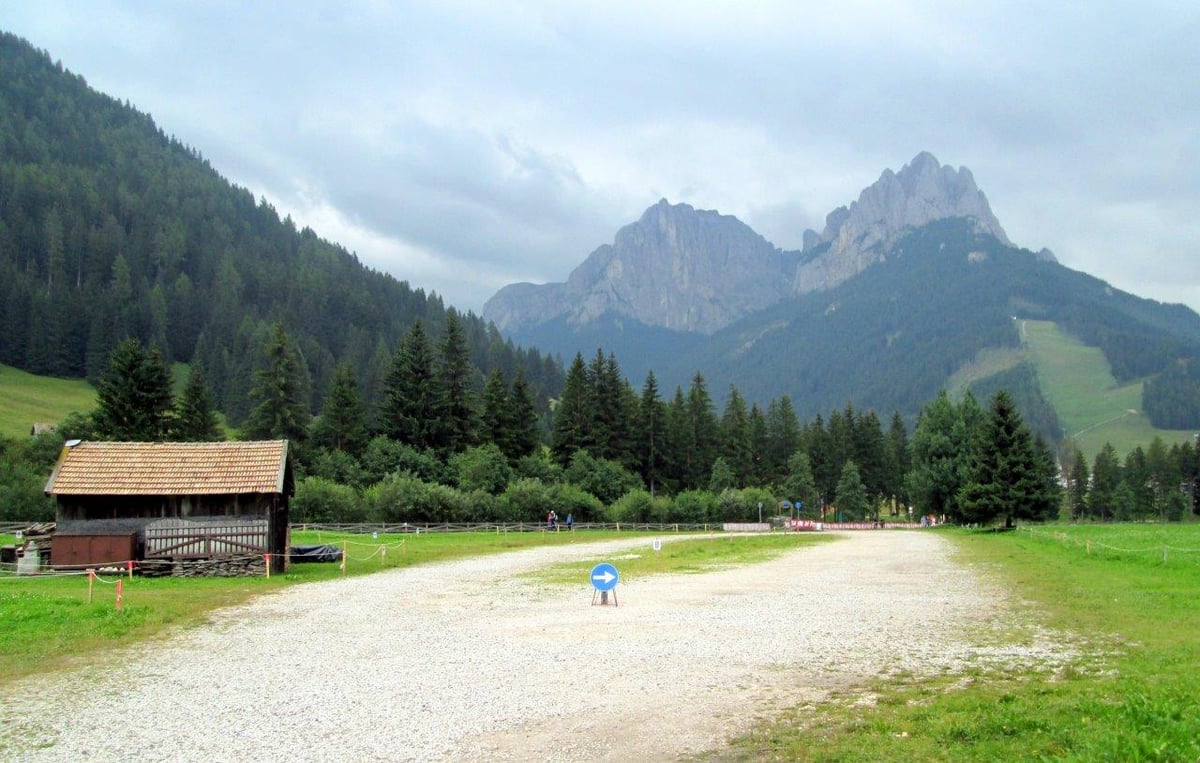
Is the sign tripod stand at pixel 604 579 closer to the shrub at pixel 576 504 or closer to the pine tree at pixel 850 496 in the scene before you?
the shrub at pixel 576 504

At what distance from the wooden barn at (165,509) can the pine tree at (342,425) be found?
4875cm

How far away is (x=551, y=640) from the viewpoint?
54.6 ft

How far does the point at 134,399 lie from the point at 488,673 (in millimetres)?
64702

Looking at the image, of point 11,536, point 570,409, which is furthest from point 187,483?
point 570,409

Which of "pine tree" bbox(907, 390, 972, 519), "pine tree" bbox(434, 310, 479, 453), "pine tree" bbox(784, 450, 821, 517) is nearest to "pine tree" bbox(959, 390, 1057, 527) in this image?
"pine tree" bbox(907, 390, 972, 519)

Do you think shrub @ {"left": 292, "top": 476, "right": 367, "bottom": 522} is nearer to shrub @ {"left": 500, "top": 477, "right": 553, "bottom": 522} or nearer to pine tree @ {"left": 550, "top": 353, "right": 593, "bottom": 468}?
shrub @ {"left": 500, "top": 477, "right": 553, "bottom": 522}

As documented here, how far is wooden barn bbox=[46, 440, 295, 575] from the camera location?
3086 centimetres

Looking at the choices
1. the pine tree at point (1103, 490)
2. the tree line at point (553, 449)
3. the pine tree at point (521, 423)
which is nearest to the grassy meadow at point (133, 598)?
the tree line at point (553, 449)

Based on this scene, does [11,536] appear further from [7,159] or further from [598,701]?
[7,159]

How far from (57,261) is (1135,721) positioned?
17890 centimetres

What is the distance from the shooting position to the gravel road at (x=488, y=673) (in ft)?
32.4

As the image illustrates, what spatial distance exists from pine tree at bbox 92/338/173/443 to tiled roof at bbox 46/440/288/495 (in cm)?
3630

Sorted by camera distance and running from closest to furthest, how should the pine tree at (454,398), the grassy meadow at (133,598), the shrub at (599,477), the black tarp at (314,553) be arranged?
the grassy meadow at (133,598)
the black tarp at (314,553)
the shrub at (599,477)
the pine tree at (454,398)

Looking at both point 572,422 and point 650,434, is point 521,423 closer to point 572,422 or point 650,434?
point 572,422
